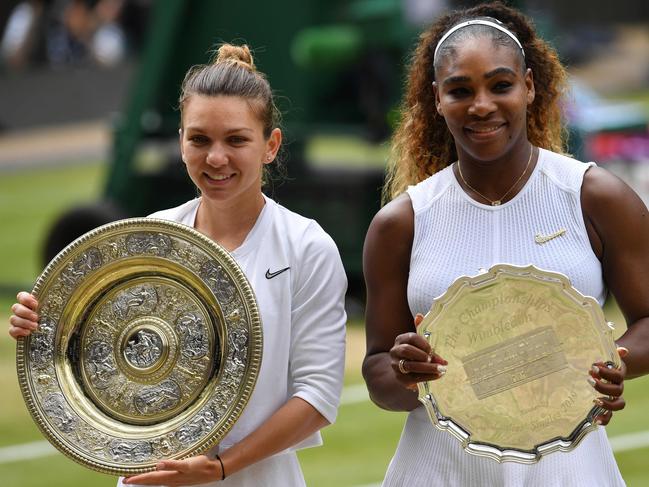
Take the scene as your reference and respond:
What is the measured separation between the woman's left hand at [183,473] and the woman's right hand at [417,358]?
17.7 inches

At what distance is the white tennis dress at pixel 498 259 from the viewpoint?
325 centimetres

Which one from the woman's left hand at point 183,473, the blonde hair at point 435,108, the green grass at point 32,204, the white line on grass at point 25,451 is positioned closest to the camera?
Result: the woman's left hand at point 183,473

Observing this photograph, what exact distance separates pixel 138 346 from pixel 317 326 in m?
0.39

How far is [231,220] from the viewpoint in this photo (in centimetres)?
344

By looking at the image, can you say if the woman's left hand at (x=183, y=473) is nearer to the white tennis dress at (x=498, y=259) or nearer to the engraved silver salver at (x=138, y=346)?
the engraved silver salver at (x=138, y=346)

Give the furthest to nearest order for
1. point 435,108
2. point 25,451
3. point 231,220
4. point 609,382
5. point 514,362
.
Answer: point 25,451
point 435,108
point 231,220
point 514,362
point 609,382

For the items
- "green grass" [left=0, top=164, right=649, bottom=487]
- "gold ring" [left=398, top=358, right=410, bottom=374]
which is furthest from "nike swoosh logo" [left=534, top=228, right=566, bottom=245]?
"green grass" [left=0, top=164, right=649, bottom=487]

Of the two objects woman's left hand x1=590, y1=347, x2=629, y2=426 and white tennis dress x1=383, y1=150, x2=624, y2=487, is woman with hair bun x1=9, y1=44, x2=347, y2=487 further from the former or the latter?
woman's left hand x1=590, y1=347, x2=629, y2=426

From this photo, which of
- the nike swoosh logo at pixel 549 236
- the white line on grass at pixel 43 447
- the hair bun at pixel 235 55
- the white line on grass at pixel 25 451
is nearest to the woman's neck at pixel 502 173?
the nike swoosh logo at pixel 549 236

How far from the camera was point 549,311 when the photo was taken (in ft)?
10.3

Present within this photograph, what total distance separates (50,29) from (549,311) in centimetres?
1943

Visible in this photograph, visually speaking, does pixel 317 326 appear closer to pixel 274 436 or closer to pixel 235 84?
pixel 274 436

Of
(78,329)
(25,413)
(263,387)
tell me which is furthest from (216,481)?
(25,413)

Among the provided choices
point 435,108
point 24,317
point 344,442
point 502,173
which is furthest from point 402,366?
point 344,442
